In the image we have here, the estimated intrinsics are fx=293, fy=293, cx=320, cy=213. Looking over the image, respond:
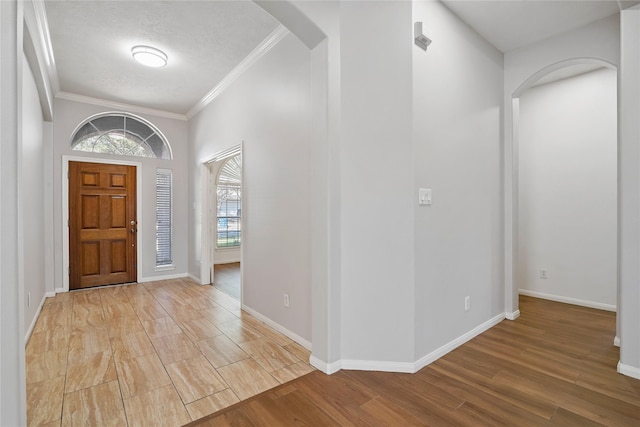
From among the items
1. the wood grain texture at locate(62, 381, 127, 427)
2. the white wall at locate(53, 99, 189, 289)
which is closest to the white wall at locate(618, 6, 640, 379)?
the wood grain texture at locate(62, 381, 127, 427)

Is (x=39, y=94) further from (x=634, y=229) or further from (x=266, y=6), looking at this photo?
(x=634, y=229)

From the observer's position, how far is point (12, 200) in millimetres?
1157

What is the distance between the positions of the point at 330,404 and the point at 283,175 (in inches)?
79.8

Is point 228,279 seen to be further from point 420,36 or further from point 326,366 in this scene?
point 420,36

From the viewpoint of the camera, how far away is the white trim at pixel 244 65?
3.06 m

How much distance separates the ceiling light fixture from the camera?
3303mm

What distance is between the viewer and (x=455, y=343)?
2596 millimetres

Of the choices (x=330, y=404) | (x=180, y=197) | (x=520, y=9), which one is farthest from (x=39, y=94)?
(x=520, y=9)

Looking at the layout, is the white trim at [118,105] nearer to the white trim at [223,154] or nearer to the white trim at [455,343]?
the white trim at [223,154]

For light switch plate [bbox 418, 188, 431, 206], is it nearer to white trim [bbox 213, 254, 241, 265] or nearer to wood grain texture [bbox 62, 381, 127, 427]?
wood grain texture [bbox 62, 381, 127, 427]

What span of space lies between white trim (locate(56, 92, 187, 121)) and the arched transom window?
0.14 m

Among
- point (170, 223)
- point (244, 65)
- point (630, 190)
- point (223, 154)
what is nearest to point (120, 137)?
point (170, 223)

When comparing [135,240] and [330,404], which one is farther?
[135,240]

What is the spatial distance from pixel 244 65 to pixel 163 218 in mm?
3306
